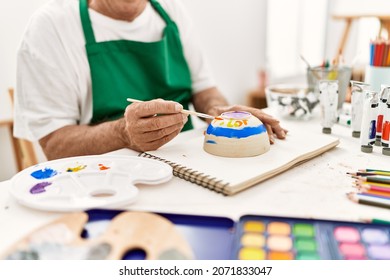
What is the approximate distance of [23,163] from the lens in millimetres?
1650

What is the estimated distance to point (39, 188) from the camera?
69 centimetres

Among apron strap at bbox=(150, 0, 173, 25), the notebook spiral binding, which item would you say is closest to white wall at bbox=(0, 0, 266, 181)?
apron strap at bbox=(150, 0, 173, 25)

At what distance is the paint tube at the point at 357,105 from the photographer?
3.18ft

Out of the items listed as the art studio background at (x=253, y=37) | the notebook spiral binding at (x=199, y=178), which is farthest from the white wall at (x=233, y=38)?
the notebook spiral binding at (x=199, y=178)

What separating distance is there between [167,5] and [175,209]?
84 cm

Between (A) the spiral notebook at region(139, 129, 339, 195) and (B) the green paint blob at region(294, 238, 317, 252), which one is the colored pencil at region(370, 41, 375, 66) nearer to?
(A) the spiral notebook at region(139, 129, 339, 195)

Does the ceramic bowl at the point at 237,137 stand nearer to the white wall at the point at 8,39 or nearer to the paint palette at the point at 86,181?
the paint palette at the point at 86,181

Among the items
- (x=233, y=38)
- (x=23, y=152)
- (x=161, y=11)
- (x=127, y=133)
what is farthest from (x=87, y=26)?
(x=233, y=38)

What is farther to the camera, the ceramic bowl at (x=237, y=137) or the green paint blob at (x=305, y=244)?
the ceramic bowl at (x=237, y=137)

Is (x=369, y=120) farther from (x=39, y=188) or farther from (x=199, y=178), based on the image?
(x=39, y=188)

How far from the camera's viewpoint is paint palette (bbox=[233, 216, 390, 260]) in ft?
1.85

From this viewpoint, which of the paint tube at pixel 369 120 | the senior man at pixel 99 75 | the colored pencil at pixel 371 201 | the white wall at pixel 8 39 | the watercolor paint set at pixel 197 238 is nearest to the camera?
the watercolor paint set at pixel 197 238

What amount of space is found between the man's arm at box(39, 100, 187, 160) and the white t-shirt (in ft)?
0.13

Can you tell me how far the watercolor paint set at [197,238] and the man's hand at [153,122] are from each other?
247mm
